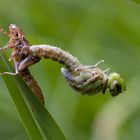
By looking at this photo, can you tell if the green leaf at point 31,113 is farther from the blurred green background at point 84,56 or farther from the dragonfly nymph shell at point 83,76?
the blurred green background at point 84,56

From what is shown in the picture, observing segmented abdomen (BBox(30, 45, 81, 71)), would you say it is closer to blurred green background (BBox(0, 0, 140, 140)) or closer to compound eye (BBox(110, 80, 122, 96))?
compound eye (BBox(110, 80, 122, 96))

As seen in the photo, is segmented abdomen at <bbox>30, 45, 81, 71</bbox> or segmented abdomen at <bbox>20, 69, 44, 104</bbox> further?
segmented abdomen at <bbox>30, 45, 81, 71</bbox>

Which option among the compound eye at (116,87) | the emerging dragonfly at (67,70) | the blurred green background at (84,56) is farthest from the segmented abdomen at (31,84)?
the blurred green background at (84,56)

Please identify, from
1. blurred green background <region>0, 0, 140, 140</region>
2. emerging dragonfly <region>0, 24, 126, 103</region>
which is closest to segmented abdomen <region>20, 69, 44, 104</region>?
emerging dragonfly <region>0, 24, 126, 103</region>

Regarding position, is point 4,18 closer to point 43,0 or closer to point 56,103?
point 43,0

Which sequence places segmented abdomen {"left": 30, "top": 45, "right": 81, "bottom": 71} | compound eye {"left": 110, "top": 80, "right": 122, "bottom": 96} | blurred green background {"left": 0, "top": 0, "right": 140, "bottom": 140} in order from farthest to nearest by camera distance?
blurred green background {"left": 0, "top": 0, "right": 140, "bottom": 140} < segmented abdomen {"left": 30, "top": 45, "right": 81, "bottom": 71} < compound eye {"left": 110, "top": 80, "right": 122, "bottom": 96}

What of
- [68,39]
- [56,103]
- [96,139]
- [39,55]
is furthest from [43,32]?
[39,55]
